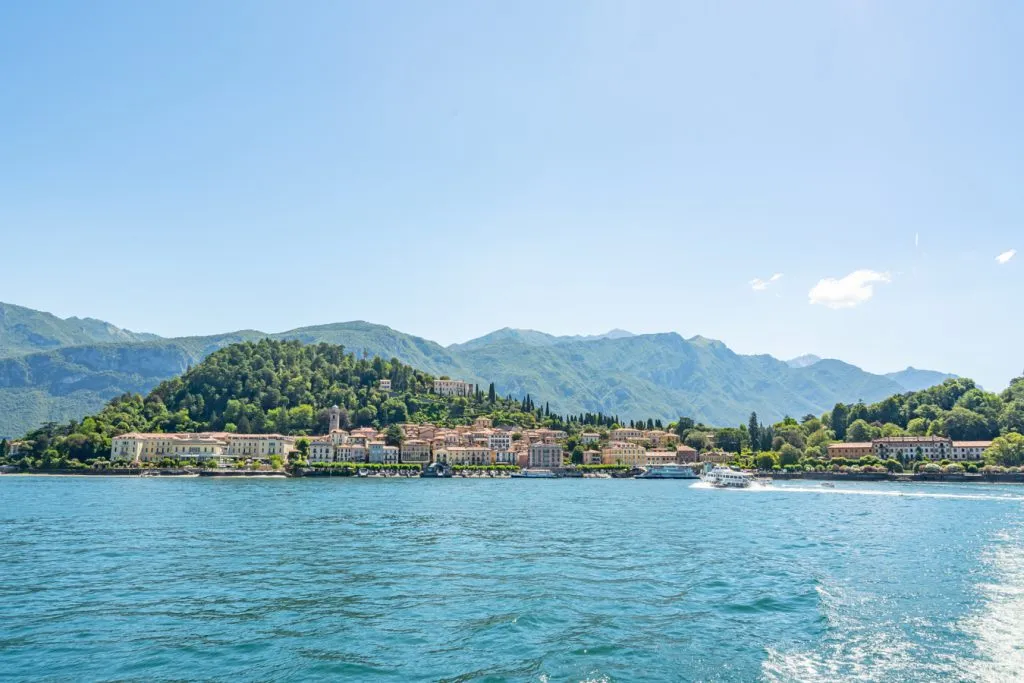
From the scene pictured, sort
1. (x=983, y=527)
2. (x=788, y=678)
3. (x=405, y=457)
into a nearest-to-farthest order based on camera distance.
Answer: (x=788, y=678), (x=983, y=527), (x=405, y=457)

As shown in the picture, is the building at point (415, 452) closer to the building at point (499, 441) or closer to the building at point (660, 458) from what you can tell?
the building at point (499, 441)

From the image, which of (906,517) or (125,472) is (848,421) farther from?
(125,472)

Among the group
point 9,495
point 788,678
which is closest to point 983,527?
point 788,678

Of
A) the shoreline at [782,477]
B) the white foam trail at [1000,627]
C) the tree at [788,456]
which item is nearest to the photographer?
the white foam trail at [1000,627]

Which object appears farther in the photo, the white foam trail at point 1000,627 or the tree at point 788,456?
the tree at point 788,456

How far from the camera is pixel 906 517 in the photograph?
50.4 m

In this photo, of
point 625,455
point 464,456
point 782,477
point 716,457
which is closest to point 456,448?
point 464,456

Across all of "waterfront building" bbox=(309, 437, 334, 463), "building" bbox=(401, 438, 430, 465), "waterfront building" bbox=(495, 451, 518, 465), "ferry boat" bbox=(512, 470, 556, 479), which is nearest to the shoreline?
"waterfront building" bbox=(309, 437, 334, 463)

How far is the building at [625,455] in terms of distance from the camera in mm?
151000

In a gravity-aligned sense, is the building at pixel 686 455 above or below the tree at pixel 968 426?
below

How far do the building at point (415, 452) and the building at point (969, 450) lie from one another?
3914 inches

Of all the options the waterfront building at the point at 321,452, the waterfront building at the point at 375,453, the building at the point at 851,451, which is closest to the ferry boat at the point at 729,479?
the building at the point at 851,451

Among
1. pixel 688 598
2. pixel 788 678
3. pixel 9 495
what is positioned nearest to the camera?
pixel 788 678

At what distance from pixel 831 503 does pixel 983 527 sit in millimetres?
23631
